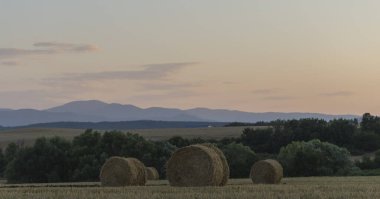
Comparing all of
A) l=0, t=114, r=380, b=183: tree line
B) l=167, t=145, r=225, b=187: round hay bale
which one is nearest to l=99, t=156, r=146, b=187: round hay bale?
l=167, t=145, r=225, b=187: round hay bale

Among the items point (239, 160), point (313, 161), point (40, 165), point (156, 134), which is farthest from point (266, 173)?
point (156, 134)

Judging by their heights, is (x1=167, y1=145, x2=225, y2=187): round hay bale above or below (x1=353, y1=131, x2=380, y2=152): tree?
below

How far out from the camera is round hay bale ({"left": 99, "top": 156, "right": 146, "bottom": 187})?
28344 mm

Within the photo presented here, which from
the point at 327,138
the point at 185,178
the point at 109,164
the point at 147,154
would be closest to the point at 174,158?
the point at 185,178

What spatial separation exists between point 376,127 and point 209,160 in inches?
2091

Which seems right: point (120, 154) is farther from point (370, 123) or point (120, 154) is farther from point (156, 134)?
point (156, 134)

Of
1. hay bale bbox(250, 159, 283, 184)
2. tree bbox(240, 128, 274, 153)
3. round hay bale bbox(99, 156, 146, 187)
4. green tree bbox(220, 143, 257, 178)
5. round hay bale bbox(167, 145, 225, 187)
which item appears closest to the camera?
round hay bale bbox(167, 145, 225, 187)

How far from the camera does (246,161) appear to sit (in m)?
51.9

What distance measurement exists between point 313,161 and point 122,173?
81.8 ft

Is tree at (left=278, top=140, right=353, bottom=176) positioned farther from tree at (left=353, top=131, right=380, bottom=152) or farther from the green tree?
tree at (left=353, top=131, right=380, bottom=152)

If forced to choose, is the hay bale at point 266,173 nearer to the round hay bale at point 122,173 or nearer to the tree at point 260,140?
the round hay bale at point 122,173

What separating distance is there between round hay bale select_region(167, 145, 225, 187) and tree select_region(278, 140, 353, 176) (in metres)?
24.3

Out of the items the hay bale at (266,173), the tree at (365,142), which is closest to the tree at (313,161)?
the hay bale at (266,173)

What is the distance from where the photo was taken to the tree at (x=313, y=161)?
49691mm
